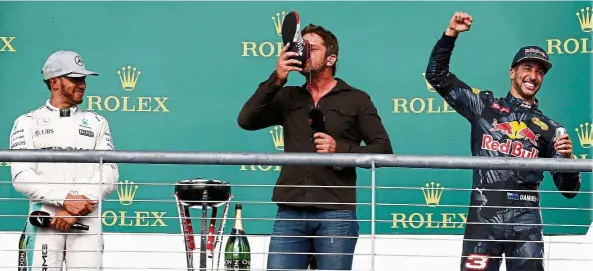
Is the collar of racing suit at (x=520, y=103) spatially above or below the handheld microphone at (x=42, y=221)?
above

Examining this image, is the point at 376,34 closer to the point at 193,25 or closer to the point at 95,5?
the point at 193,25

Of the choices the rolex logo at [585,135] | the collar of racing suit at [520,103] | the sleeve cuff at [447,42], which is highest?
the sleeve cuff at [447,42]

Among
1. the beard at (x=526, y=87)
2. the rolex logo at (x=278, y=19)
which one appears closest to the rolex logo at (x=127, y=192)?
the rolex logo at (x=278, y=19)

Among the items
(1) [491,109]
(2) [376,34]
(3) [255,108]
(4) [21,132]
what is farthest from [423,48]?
(4) [21,132]

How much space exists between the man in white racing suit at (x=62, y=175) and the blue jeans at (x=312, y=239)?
2.54 ft

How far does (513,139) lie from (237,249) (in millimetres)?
1329

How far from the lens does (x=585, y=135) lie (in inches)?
267

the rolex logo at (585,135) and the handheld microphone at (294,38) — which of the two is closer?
the handheld microphone at (294,38)

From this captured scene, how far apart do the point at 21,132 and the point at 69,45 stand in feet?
4.23

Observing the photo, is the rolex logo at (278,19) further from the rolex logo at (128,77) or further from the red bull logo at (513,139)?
the red bull logo at (513,139)

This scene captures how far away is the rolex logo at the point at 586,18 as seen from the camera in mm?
6773

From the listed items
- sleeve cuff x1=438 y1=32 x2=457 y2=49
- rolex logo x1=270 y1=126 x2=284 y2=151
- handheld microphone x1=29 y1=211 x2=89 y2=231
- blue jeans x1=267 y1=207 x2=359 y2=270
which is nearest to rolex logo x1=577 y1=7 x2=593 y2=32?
sleeve cuff x1=438 y1=32 x2=457 y2=49

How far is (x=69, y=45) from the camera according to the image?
6.92 meters

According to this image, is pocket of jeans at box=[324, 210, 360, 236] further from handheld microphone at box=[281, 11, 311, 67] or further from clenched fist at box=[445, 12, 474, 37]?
clenched fist at box=[445, 12, 474, 37]
